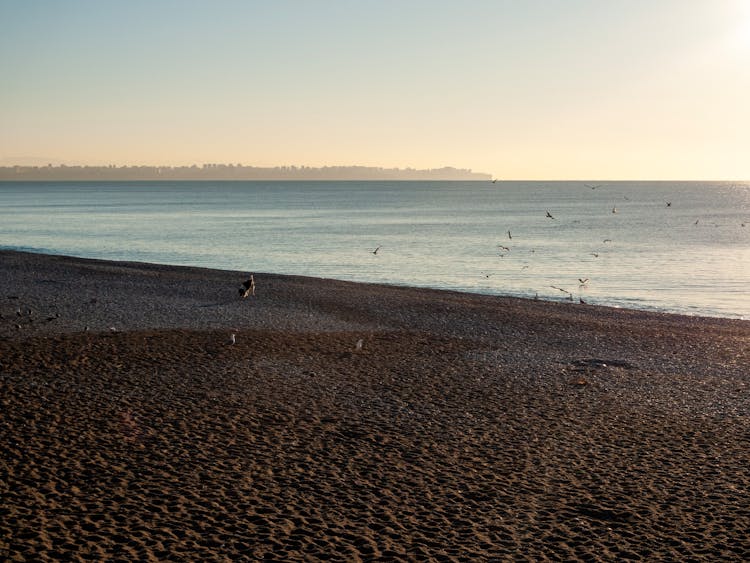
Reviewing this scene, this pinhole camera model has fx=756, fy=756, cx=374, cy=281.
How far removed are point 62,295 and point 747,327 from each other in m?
23.0

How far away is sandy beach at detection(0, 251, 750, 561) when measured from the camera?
8.09 metres

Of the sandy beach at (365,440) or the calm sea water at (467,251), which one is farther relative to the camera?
A: the calm sea water at (467,251)

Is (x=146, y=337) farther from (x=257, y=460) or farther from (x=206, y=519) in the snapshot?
(x=206, y=519)

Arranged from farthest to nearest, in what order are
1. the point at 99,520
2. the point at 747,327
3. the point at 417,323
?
the point at 747,327 < the point at 417,323 < the point at 99,520

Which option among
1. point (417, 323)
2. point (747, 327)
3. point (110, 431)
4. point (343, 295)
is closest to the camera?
point (110, 431)

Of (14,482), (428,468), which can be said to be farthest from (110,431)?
(428,468)

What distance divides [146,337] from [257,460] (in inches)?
365

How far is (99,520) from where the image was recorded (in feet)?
27.1

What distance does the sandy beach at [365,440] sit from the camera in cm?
809

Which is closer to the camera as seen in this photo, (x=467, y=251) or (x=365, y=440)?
(x=365, y=440)

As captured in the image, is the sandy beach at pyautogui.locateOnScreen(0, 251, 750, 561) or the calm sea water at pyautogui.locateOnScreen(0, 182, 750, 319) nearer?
the sandy beach at pyautogui.locateOnScreen(0, 251, 750, 561)

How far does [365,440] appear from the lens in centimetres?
1145

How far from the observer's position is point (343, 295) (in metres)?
28.9

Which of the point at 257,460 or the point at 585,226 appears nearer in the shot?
the point at 257,460
